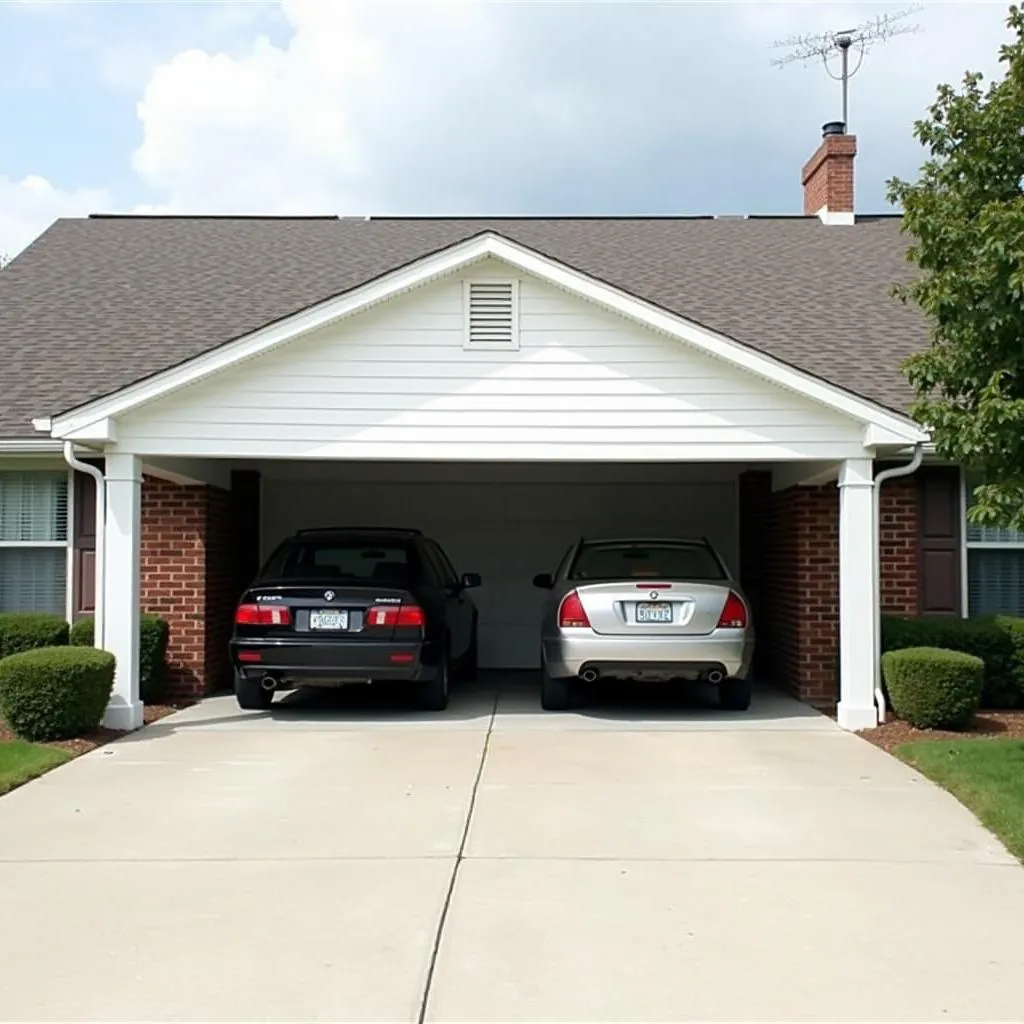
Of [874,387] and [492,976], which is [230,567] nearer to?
[874,387]

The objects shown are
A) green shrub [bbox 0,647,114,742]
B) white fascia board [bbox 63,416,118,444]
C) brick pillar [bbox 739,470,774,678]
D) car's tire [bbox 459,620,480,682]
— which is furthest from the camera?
brick pillar [bbox 739,470,774,678]

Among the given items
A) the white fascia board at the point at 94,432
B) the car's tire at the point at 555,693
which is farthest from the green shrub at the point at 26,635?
the car's tire at the point at 555,693

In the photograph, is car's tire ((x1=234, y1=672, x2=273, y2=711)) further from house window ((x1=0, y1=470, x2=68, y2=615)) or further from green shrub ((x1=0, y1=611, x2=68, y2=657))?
house window ((x1=0, y1=470, x2=68, y2=615))

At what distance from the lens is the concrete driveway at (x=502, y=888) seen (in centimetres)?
439

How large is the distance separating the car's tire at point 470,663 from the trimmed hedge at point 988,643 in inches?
178

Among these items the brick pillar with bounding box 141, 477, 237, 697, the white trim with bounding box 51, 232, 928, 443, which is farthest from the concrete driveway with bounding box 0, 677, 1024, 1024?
the white trim with bounding box 51, 232, 928, 443

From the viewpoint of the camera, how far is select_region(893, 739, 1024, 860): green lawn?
6.63 metres

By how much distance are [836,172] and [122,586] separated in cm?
1329

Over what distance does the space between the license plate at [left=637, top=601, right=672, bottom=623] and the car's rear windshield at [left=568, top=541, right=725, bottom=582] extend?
46cm

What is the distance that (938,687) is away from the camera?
31.3ft

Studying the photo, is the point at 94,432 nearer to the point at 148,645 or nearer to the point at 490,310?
the point at 148,645

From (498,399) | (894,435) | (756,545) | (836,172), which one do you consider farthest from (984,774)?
(836,172)

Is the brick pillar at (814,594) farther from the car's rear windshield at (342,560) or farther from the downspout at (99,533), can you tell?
the downspout at (99,533)

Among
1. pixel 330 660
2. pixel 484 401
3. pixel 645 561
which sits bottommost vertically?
pixel 330 660
